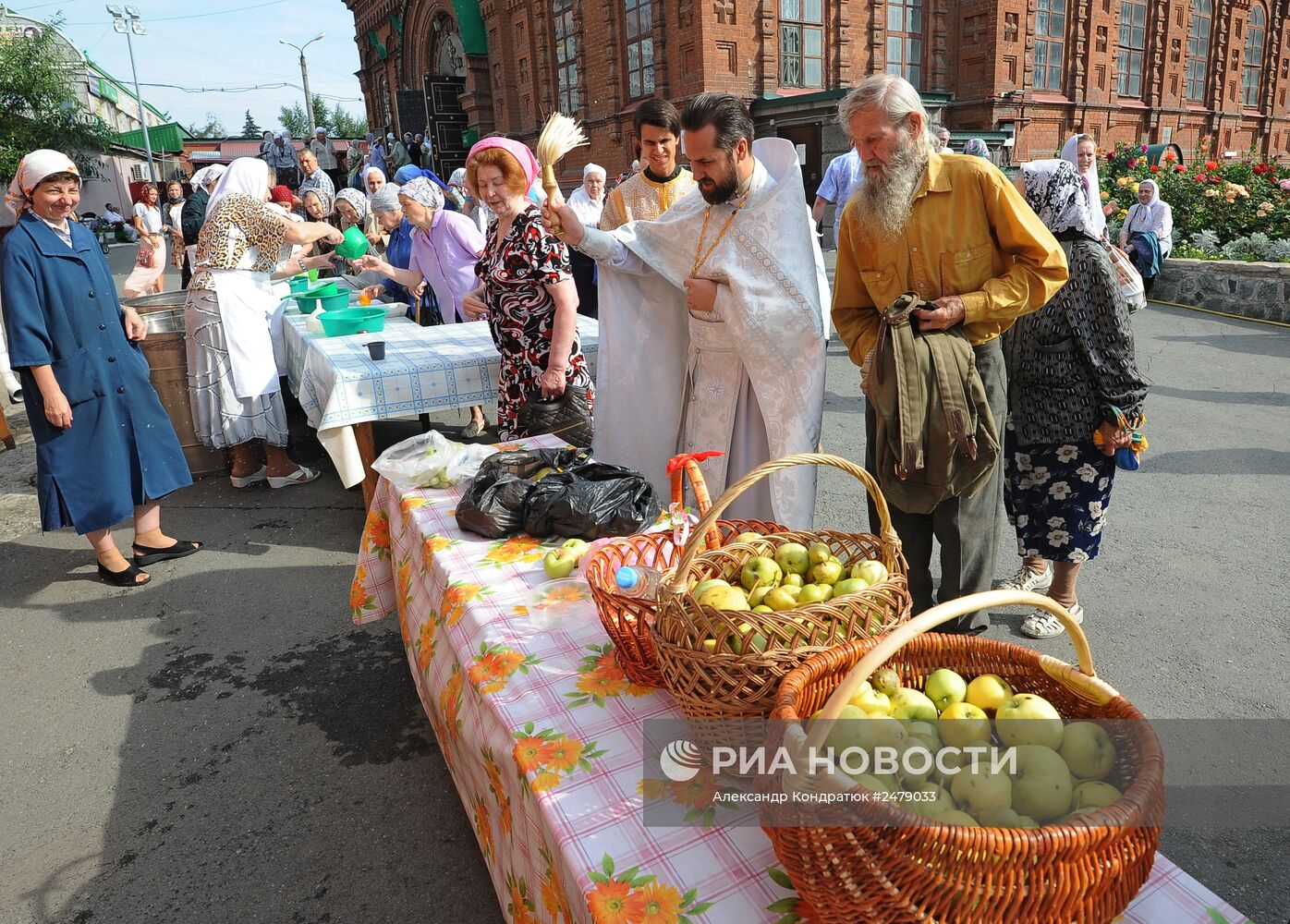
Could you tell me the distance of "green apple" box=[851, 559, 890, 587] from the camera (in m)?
1.55

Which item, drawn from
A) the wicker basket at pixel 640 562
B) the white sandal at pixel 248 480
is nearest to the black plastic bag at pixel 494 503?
the wicker basket at pixel 640 562

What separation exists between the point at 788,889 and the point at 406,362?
356 cm

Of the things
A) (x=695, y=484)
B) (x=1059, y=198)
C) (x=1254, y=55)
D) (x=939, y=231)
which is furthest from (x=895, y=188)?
(x=1254, y=55)

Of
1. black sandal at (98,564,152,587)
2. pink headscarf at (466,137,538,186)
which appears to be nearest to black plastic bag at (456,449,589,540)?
pink headscarf at (466,137,538,186)

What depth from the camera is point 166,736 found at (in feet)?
9.83

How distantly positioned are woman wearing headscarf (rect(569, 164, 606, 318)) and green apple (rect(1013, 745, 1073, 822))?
5.72m

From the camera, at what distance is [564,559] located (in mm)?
2139

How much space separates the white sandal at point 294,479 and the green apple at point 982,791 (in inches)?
207

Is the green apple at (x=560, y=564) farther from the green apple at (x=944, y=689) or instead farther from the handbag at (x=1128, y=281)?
the handbag at (x=1128, y=281)

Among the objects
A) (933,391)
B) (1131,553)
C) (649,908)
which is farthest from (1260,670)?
(649,908)

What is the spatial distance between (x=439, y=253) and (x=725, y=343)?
3.38 metres

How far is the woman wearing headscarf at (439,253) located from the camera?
5770mm

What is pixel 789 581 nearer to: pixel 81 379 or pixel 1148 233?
pixel 81 379

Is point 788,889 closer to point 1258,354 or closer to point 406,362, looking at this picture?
point 406,362
